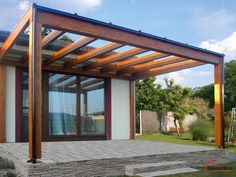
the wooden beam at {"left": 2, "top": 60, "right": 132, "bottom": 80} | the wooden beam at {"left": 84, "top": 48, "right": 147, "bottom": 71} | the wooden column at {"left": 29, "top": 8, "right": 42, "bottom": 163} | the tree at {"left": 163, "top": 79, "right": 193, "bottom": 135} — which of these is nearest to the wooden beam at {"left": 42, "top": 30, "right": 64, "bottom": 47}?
the wooden column at {"left": 29, "top": 8, "right": 42, "bottom": 163}

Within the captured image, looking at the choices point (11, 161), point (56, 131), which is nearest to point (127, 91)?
point (56, 131)

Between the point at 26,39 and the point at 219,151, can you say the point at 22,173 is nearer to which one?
the point at 26,39

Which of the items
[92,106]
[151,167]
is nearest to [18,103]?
[92,106]

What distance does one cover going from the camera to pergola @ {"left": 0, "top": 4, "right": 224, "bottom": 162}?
5688mm

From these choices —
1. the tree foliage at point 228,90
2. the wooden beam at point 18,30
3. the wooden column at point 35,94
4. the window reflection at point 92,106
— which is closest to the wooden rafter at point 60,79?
the window reflection at point 92,106

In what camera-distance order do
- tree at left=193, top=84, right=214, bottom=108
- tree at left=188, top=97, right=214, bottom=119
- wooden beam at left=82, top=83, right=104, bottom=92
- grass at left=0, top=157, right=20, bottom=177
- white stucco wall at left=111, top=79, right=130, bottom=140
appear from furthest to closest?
tree at left=193, top=84, right=214, bottom=108 → tree at left=188, top=97, right=214, bottom=119 → white stucco wall at left=111, top=79, right=130, bottom=140 → wooden beam at left=82, top=83, right=104, bottom=92 → grass at left=0, top=157, right=20, bottom=177

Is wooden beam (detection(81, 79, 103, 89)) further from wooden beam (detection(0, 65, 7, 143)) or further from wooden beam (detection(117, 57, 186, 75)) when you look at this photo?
wooden beam (detection(0, 65, 7, 143))

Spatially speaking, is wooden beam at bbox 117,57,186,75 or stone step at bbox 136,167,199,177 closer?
stone step at bbox 136,167,199,177

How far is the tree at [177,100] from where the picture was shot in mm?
20422

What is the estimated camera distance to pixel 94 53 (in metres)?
8.81

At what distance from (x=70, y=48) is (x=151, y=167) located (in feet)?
12.8

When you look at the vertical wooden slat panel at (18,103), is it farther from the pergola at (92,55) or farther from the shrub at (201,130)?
the shrub at (201,130)

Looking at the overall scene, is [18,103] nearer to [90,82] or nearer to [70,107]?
[70,107]

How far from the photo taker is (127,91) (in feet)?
41.1
